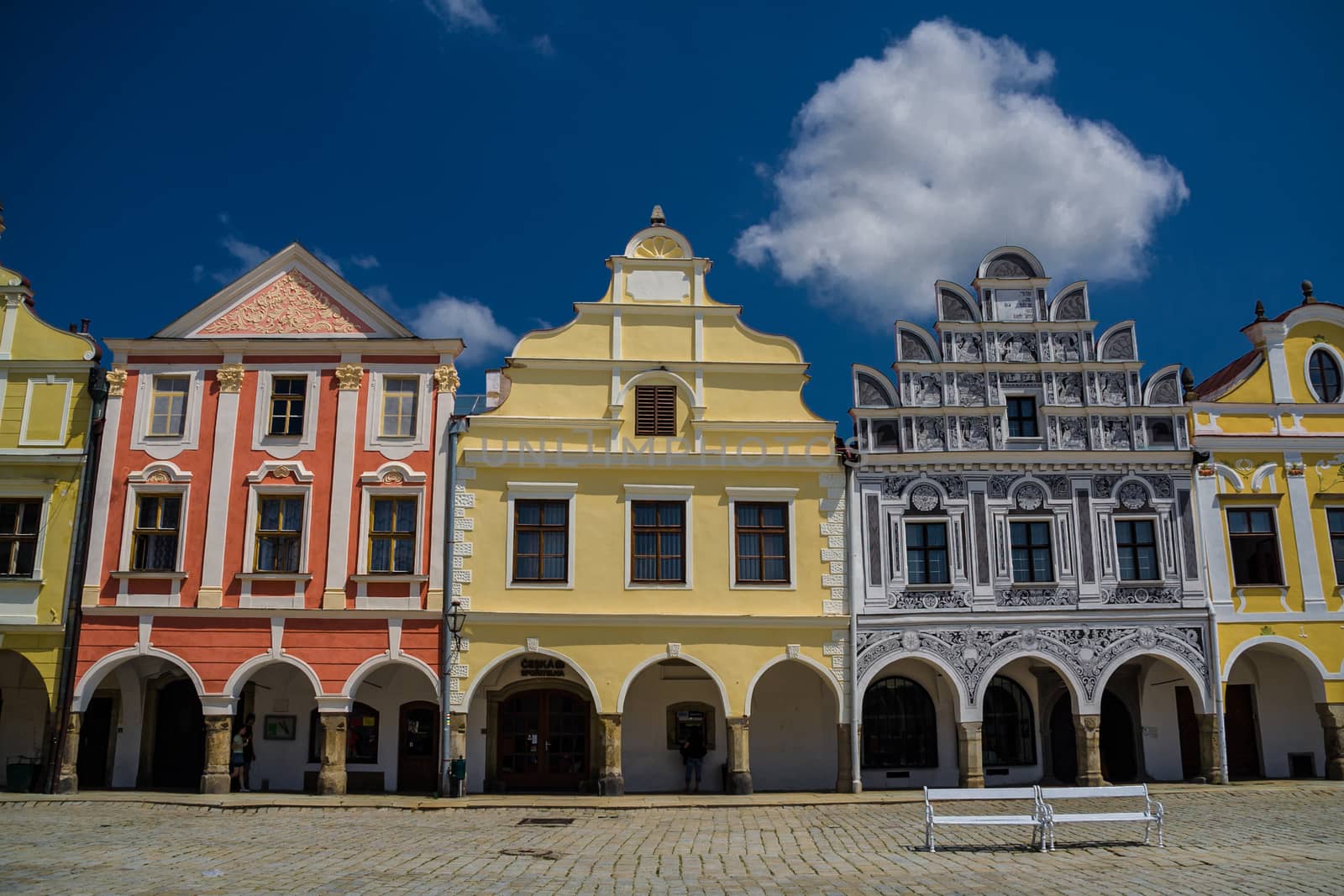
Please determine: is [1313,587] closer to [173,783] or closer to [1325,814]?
[1325,814]

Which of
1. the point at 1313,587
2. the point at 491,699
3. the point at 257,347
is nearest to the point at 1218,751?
the point at 1313,587

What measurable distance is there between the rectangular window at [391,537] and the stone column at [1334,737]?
20.3 meters

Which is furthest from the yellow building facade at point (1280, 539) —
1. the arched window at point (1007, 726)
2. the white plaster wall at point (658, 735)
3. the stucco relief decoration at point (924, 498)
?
the white plaster wall at point (658, 735)

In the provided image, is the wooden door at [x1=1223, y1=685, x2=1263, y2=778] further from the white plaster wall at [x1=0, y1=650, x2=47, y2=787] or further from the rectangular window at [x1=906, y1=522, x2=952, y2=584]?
the white plaster wall at [x1=0, y1=650, x2=47, y2=787]

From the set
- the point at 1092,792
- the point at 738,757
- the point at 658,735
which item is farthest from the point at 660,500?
the point at 1092,792

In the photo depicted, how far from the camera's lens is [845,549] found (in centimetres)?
2459

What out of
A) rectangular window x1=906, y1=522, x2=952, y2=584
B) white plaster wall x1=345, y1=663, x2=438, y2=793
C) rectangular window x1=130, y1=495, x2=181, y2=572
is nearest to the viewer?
rectangular window x1=130, y1=495, x2=181, y2=572

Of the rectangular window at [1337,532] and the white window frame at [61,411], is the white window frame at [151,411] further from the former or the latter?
the rectangular window at [1337,532]

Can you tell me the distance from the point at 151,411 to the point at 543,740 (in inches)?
447

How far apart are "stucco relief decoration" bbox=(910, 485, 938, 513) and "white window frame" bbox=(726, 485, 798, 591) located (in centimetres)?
267

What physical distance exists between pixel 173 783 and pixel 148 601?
14.1ft

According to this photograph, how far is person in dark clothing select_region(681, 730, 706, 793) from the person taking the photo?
24.0m

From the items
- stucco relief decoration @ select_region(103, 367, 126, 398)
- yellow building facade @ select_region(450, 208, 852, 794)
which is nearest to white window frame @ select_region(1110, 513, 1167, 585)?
yellow building facade @ select_region(450, 208, 852, 794)

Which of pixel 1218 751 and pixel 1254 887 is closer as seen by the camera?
pixel 1254 887
